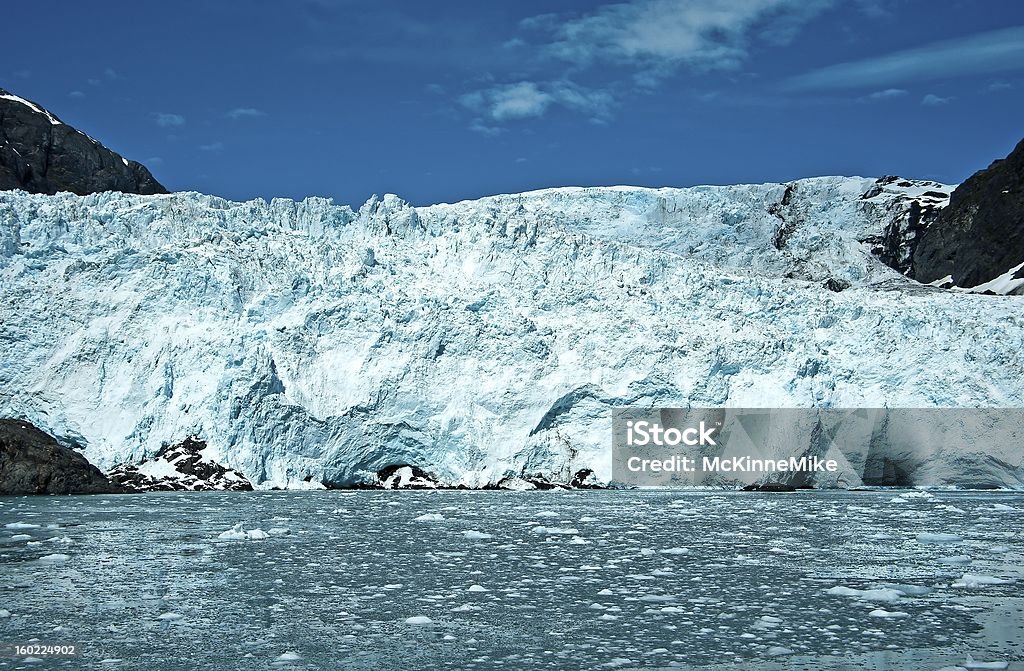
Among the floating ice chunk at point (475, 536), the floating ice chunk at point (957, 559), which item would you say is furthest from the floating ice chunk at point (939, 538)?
the floating ice chunk at point (475, 536)

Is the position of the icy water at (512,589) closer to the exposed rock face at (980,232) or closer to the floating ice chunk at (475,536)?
the floating ice chunk at (475,536)

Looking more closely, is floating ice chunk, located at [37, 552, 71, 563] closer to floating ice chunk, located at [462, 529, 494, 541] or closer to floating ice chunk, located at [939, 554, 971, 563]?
floating ice chunk, located at [462, 529, 494, 541]

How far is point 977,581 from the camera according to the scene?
9.08m

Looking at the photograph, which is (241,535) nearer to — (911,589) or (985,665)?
(911,589)

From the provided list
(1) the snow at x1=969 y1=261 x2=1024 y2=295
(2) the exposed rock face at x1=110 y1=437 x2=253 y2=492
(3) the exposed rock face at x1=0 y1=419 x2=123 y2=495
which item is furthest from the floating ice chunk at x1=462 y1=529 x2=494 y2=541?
(1) the snow at x1=969 y1=261 x2=1024 y2=295

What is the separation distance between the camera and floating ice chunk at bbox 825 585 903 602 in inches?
325

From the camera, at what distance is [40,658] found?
20.1 ft

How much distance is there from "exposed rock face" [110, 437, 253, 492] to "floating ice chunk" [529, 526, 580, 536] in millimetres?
9576

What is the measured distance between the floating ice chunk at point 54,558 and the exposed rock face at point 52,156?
31668 mm

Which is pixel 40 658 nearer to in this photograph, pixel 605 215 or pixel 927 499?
pixel 927 499

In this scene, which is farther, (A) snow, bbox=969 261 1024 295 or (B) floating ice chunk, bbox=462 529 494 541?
(A) snow, bbox=969 261 1024 295

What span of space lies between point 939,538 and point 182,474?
1534 centimetres

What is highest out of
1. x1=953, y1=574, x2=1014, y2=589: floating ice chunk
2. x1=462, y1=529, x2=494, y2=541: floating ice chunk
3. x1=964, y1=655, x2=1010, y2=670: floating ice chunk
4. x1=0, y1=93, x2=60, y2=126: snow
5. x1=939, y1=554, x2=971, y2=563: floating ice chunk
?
x1=0, y1=93, x2=60, y2=126: snow

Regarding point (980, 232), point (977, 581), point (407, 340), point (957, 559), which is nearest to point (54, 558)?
point (977, 581)
